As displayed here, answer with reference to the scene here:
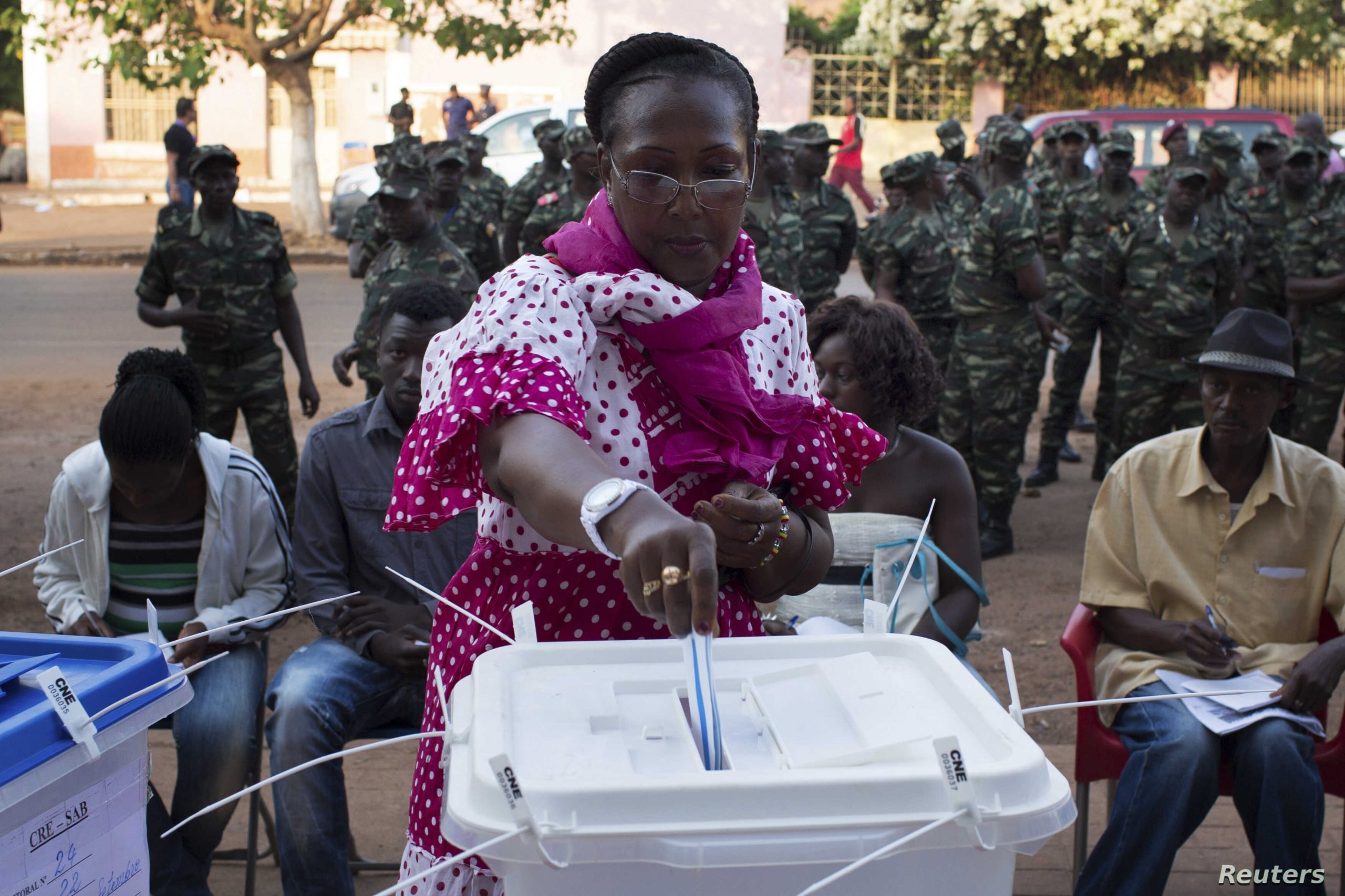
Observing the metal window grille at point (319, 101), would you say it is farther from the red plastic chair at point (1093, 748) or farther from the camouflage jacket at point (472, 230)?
the red plastic chair at point (1093, 748)

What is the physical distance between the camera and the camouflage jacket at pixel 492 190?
1015 centimetres

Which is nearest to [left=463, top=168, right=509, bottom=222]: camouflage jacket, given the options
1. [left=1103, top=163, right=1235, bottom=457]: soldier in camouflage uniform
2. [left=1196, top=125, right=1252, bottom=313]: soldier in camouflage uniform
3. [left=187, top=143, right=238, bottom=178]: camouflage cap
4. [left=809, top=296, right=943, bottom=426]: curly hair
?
[left=187, top=143, right=238, bottom=178]: camouflage cap

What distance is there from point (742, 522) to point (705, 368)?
0.19 meters

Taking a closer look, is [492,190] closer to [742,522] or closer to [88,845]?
[88,845]

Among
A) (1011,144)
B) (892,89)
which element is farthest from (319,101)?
(1011,144)

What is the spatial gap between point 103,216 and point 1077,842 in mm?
19686

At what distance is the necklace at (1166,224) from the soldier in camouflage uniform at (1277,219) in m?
0.83

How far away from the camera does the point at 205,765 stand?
2.99 metres

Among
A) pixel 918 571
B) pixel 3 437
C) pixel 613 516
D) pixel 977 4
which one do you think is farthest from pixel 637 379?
pixel 977 4

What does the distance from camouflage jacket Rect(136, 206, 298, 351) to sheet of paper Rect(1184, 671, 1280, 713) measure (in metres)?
4.31

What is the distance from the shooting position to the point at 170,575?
128 inches

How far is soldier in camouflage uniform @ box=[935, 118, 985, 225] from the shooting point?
870cm

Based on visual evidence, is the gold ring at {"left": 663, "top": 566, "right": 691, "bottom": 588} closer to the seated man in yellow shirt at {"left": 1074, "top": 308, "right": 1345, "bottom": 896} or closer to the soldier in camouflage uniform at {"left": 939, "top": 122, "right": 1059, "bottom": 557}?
the seated man in yellow shirt at {"left": 1074, "top": 308, "right": 1345, "bottom": 896}

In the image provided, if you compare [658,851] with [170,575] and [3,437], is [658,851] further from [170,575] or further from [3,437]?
[3,437]
